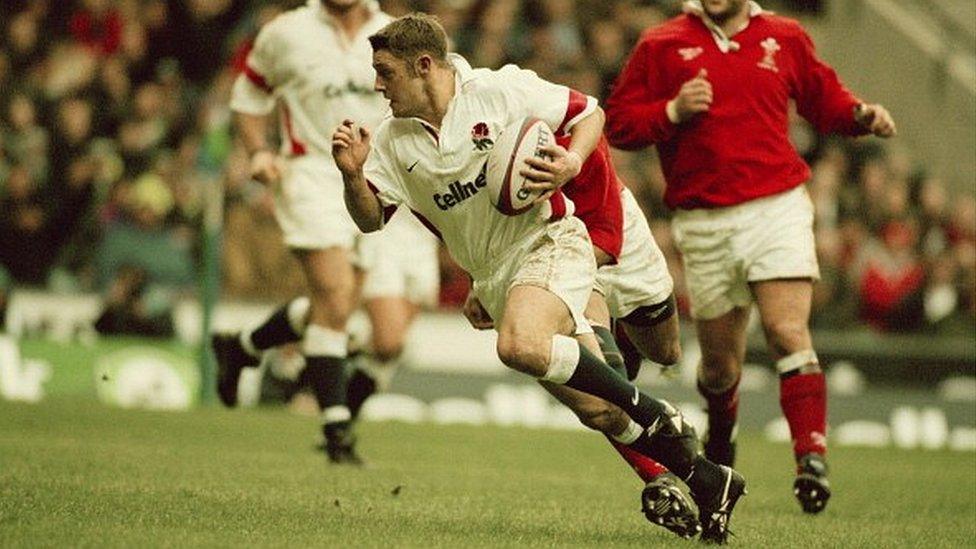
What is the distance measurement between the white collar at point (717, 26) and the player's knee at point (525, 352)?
10.1 ft

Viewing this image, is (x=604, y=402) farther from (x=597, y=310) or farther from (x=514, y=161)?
(x=514, y=161)

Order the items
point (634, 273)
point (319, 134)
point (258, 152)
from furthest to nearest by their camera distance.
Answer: point (319, 134)
point (258, 152)
point (634, 273)

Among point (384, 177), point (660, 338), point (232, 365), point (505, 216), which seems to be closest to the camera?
point (505, 216)

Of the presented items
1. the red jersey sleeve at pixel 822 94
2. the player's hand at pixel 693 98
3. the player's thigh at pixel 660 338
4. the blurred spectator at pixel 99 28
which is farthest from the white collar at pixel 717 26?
the blurred spectator at pixel 99 28

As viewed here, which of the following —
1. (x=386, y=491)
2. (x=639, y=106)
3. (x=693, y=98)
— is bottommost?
(x=386, y=491)

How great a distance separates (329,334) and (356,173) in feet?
11.5

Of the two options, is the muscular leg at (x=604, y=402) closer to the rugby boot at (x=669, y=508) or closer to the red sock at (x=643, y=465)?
the red sock at (x=643, y=465)

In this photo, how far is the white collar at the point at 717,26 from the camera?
387 inches

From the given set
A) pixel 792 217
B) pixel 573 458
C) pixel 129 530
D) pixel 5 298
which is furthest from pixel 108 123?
pixel 129 530

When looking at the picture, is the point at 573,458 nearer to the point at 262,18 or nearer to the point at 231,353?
the point at 231,353

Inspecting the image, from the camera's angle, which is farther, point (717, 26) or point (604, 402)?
point (717, 26)

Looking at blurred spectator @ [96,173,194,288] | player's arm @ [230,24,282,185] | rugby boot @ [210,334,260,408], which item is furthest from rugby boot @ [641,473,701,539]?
blurred spectator @ [96,173,194,288]

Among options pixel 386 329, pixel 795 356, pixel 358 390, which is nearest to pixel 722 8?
pixel 795 356

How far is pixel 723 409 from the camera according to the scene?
32.8ft
